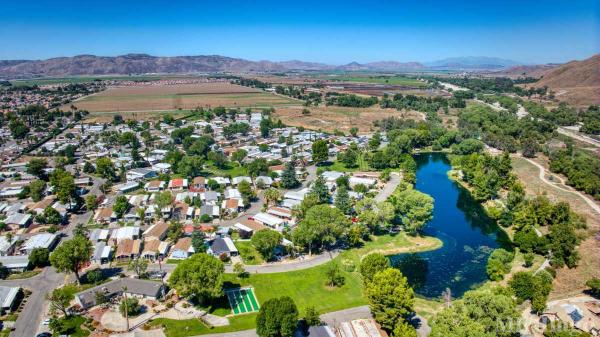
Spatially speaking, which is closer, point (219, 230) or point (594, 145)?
point (219, 230)

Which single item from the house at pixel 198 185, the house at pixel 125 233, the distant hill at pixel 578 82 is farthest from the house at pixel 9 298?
the distant hill at pixel 578 82

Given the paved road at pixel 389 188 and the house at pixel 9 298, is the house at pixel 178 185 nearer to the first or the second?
the house at pixel 9 298

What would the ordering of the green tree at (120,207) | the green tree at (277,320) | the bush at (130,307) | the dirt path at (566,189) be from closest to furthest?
the green tree at (277,320), the bush at (130,307), the green tree at (120,207), the dirt path at (566,189)

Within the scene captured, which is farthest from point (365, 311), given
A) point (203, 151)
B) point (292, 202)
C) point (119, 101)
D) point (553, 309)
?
point (119, 101)

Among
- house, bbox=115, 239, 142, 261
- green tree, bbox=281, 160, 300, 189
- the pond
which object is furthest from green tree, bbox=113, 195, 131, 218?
the pond

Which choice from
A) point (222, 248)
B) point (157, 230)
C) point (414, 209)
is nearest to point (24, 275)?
point (157, 230)

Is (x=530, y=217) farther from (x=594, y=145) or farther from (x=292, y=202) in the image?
(x=594, y=145)
